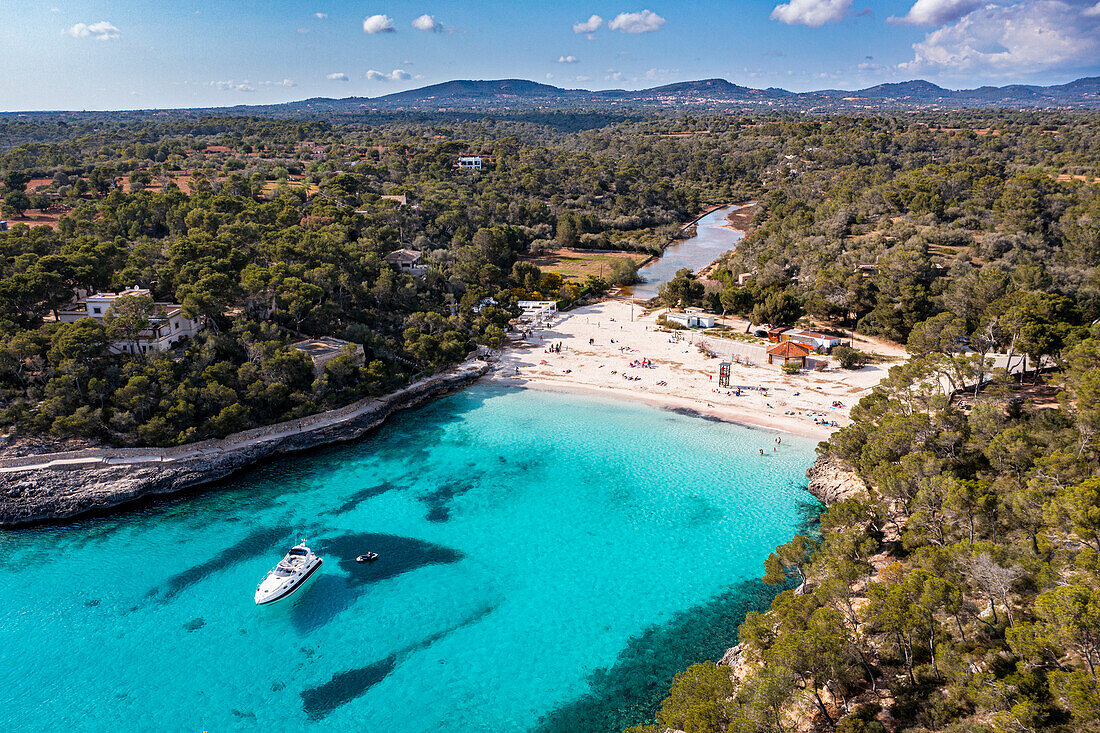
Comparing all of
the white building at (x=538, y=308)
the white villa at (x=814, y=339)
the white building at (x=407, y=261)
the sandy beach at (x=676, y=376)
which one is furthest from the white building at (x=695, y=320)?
the white building at (x=407, y=261)

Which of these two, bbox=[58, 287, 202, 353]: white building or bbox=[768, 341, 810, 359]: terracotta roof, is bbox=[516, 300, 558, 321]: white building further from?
bbox=[58, 287, 202, 353]: white building

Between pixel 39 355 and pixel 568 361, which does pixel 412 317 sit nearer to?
pixel 568 361

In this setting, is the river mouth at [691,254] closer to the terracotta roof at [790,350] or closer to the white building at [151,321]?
the terracotta roof at [790,350]

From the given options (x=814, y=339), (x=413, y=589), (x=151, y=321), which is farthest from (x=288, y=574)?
(x=814, y=339)

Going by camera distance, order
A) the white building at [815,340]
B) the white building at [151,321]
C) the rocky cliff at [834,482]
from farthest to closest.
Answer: the white building at [815,340]
the white building at [151,321]
the rocky cliff at [834,482]

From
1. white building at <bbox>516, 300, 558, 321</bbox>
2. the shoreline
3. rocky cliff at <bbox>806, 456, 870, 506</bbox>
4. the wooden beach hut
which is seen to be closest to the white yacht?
the shoreline
